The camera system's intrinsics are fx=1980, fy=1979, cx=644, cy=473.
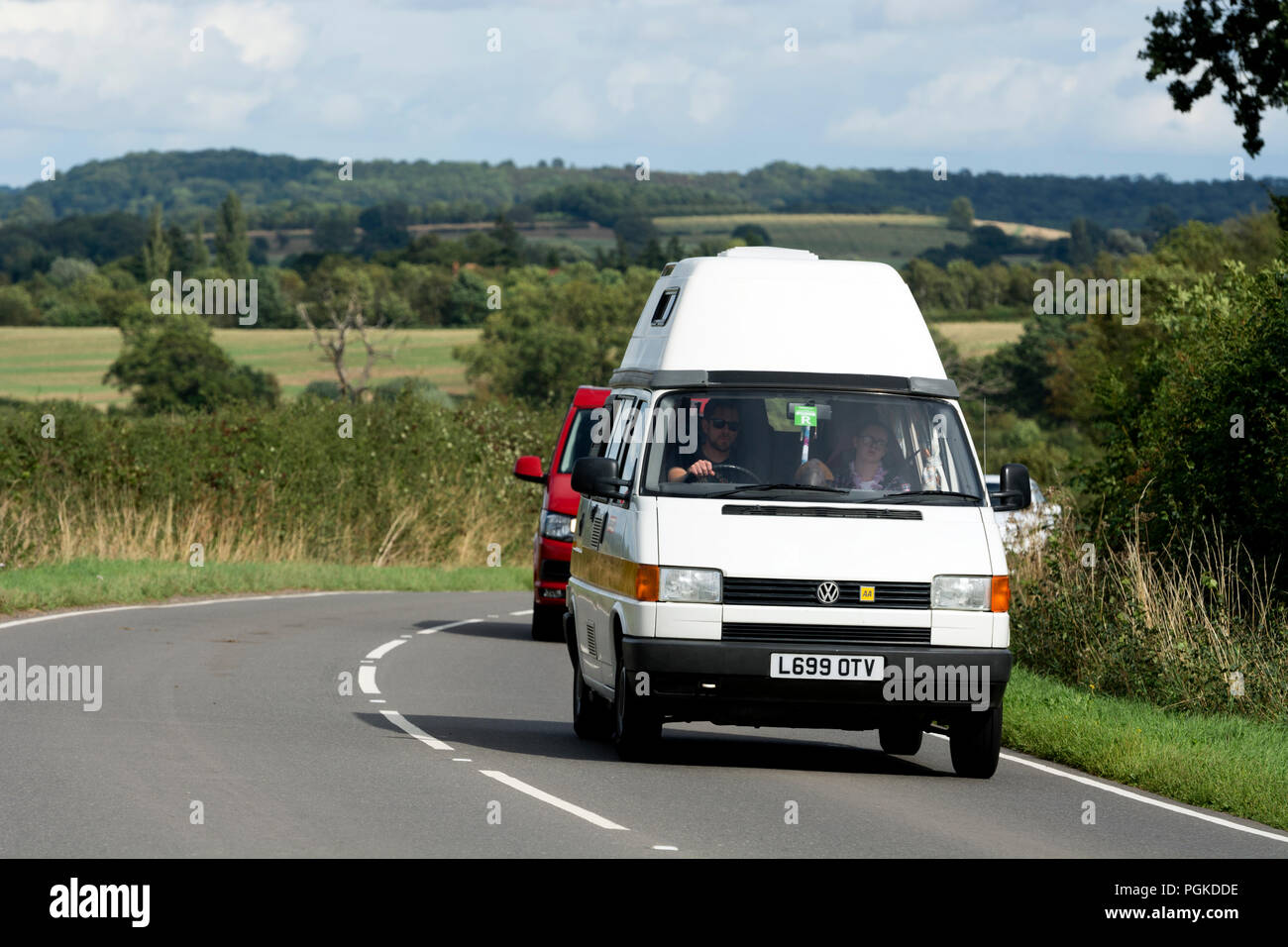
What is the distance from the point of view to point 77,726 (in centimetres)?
1299

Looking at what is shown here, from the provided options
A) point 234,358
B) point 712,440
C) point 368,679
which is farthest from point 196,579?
point 234,358

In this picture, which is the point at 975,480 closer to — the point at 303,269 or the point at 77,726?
the point at 77,726

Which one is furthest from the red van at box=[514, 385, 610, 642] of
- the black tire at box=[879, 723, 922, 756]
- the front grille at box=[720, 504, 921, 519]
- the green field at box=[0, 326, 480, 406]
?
the green field at box=[0, 326, 480, 406]

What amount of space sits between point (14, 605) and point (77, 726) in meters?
10.4

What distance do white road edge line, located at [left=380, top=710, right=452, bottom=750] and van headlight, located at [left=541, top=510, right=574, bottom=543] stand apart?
21.3 feet

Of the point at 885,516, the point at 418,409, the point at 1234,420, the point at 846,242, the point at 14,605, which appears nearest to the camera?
the point at 885,516

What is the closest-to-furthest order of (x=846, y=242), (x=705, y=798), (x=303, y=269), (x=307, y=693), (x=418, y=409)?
1. (x=705, y=798)
2. (x=307, y=693)
3. (x=418, y=409)
4. (x=303, y=269)
5. (x=846, y=242)

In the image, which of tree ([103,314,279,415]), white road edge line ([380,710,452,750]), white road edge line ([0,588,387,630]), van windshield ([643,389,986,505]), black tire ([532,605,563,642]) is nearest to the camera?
van windshield ([643,389,986,505])

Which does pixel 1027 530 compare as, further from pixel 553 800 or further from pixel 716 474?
pixel 553 800

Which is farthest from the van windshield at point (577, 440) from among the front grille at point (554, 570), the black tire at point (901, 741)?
the black tire at point (901, 741)

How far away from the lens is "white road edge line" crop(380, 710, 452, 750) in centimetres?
1254

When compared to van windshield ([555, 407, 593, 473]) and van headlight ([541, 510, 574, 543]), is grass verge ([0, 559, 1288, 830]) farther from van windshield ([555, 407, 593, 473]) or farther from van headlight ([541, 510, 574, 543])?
van windshield ([555, 407, 593, 473])
